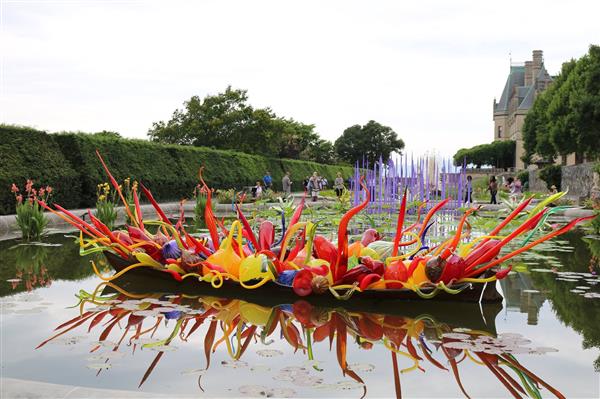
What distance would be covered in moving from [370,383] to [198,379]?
85cm

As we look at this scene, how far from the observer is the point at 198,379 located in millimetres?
3205

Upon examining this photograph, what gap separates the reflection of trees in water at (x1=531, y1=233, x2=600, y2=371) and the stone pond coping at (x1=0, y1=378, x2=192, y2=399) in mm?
2478

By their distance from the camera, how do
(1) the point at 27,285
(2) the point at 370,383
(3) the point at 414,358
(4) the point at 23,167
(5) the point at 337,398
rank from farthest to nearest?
(4) the point at 23,167
(1) the point at 27,285
(3) the point at 414,358
(2) the point at 370,383
(5) the point at 337,398

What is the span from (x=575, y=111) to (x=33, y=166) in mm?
29226

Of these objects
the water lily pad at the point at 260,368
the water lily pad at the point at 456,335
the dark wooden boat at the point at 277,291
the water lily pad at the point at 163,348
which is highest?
the dark wooden boat at the point at 277,291

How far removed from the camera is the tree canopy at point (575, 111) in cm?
3433

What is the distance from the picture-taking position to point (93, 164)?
55.7 feet

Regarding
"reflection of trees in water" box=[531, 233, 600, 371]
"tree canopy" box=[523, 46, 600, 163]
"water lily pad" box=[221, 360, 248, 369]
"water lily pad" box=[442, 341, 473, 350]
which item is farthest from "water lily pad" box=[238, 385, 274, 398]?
"tree canopy" box=[523, 46, 600, 163]

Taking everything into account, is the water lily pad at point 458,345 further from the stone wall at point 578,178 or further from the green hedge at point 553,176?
the green hedge at point 553,176

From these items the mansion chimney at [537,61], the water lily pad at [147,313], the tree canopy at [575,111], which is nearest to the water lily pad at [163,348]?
the water lily pad at [147,313]

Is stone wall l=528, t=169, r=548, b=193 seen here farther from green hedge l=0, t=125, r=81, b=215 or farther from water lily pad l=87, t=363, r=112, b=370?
water lily pad l=87, t=363, r=112, b=370

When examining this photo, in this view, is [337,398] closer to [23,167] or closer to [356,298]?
[356,298]

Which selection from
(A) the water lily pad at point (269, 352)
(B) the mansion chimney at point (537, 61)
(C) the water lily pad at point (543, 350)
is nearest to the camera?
(A) the water lily pad at point (269, 352)

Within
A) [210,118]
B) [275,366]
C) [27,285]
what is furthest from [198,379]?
[210,118]
